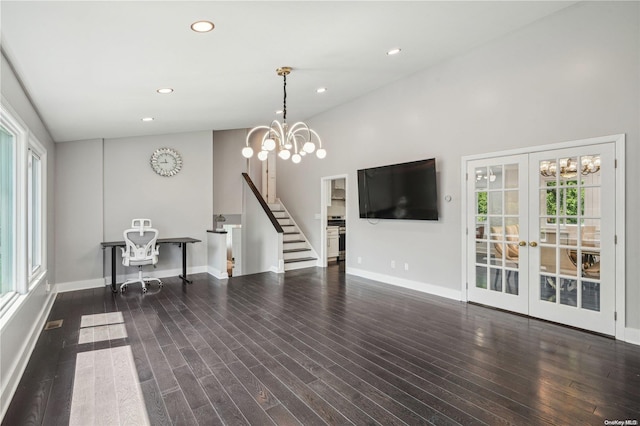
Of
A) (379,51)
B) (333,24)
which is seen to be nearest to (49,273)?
(333,24)

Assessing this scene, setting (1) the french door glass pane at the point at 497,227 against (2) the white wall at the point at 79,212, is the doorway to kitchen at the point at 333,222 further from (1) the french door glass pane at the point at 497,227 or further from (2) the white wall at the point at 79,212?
(2) the white wall at the point at 79,212

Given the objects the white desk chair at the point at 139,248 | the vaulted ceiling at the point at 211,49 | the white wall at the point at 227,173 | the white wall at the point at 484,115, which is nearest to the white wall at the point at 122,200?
the vaulted ceiling at the point at 211,49

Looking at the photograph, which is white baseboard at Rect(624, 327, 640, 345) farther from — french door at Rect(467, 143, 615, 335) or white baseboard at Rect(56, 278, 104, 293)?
white baseboard at Rect(56, 278, 104, 293)

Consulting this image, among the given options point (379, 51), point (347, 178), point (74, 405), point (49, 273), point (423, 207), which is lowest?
point (74, 405)

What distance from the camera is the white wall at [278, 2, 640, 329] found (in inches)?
134

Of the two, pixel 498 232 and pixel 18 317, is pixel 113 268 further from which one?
pixel 498 232

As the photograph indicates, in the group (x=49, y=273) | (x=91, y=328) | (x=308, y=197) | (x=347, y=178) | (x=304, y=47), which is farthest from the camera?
(x=308, y=197)

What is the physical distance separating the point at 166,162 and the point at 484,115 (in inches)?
221

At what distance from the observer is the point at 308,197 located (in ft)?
26.2

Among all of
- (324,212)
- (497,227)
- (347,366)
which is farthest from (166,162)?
(497,227)

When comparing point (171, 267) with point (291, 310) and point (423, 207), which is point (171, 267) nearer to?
point (291, 310)

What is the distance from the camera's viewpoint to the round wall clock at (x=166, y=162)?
6644 millimetres

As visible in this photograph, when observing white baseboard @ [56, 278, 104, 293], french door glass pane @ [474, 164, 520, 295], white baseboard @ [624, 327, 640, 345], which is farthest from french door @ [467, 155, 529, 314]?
white baseboard @ [56, 278, 104, 293]

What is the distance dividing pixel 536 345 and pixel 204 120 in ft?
18.4
